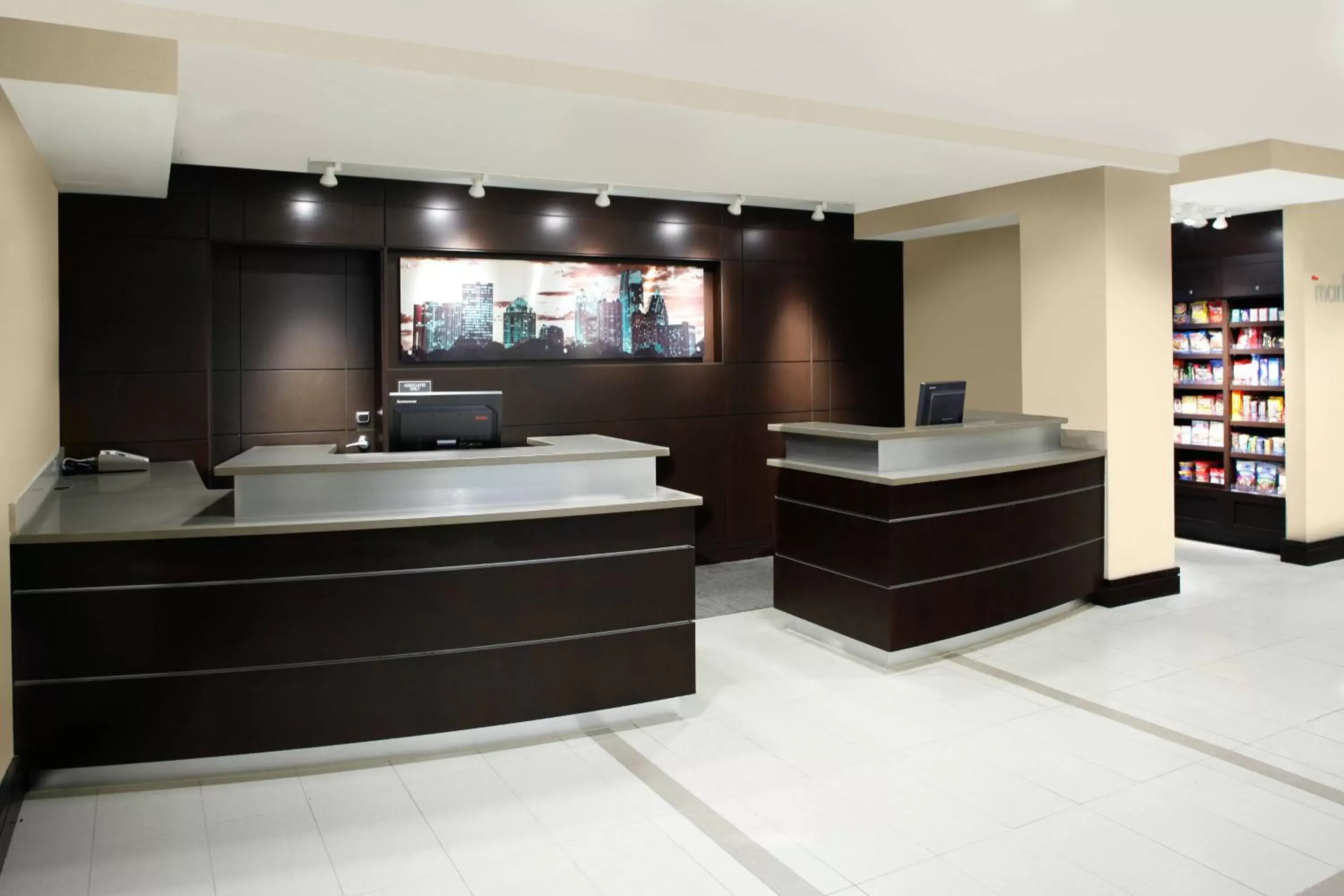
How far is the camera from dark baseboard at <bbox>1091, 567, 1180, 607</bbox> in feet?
21.1

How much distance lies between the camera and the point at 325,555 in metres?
3.88

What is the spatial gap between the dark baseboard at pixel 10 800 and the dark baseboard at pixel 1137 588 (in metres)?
5.99

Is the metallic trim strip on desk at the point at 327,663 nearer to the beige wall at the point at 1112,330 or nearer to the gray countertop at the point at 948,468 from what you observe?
the gray countertop at the point at 948,468

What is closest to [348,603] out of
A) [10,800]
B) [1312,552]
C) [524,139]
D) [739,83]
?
[10,800]

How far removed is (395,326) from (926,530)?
3.83 m

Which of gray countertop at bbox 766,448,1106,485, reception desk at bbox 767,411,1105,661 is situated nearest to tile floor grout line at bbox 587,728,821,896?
reception desk at bbox 767,411,1105,661

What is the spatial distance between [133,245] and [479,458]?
335 centimetres

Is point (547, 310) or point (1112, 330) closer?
point (1112, 330)

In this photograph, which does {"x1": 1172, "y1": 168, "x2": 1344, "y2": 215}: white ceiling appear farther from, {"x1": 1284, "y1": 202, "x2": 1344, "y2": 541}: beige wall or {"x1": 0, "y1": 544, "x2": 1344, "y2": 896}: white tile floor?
{"x1": 0, "y1": 544, "x2": 1344, "y2": 896}: white tile floor

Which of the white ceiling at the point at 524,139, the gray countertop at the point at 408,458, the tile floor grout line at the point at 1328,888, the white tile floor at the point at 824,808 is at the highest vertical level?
the white ceiling at the point at 524,139

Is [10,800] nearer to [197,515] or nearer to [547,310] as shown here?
[197,515]

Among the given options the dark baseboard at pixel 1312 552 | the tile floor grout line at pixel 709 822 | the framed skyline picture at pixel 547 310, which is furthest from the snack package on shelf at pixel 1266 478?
the tile floor grout line at pixel 709 822

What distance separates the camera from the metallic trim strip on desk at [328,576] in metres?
3.66

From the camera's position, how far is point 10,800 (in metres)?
3.43
